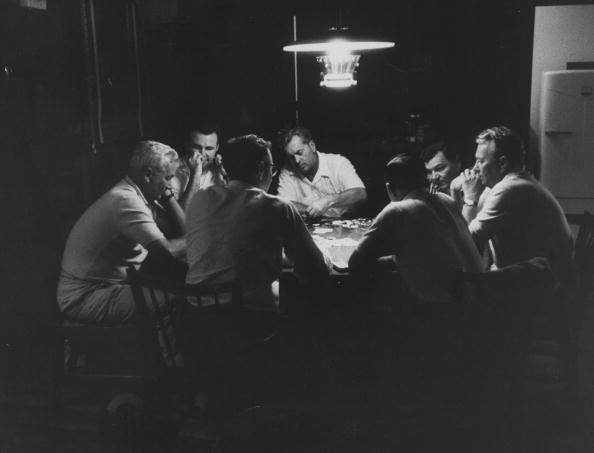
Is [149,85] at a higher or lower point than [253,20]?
lower

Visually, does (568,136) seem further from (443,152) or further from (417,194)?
(417,194)

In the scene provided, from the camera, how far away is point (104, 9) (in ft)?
14.8

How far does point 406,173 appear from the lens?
2920mm

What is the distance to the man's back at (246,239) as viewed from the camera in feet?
9.16

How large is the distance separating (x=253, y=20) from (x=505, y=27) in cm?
206

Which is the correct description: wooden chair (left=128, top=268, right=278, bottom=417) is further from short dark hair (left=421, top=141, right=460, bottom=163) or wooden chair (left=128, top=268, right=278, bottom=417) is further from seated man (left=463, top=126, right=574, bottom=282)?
short dark hair (left=421, top=141, right=460, bottom=163)

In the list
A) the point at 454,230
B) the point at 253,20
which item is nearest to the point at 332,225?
the point at 454,230

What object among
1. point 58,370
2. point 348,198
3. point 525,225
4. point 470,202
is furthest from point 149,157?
point 348,198

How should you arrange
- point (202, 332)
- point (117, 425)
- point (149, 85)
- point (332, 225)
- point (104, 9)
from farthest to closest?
point (149, 85)
point (104, 9)
point (332, 225)
point (117, 425)
point (202, 332)

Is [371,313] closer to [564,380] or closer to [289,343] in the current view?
[289,343]

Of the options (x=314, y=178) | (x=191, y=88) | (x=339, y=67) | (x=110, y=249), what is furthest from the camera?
(x=191, y=88)

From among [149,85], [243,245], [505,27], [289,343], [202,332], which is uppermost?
[505,27]

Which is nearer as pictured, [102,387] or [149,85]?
[102,387]

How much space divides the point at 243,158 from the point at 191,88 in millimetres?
3104
